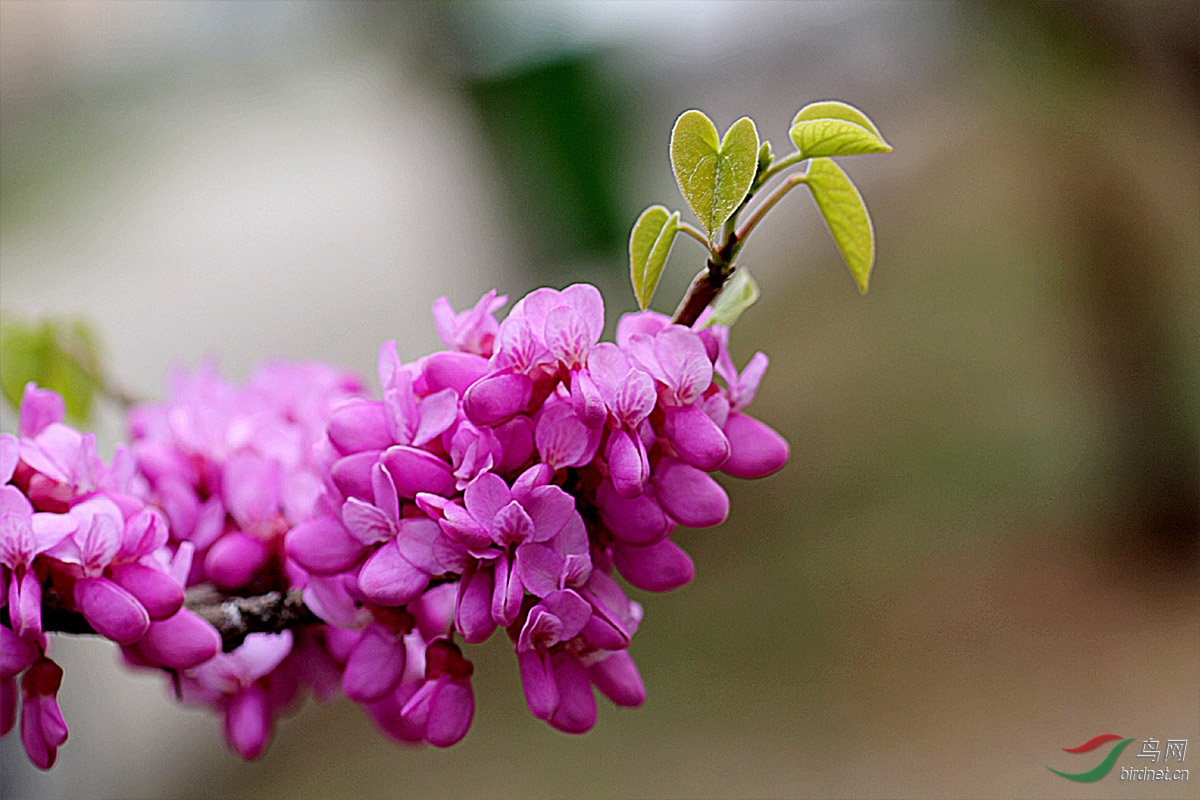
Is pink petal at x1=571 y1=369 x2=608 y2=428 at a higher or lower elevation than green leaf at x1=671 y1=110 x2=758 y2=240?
lower

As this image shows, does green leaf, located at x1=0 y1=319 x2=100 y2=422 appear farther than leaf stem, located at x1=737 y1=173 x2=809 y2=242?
Yes

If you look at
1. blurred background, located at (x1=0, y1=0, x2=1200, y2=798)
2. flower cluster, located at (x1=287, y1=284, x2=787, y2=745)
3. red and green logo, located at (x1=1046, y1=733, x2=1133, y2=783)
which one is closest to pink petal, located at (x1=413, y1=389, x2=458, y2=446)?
flower cluster, located at (x1=287, y1=284, x2=787, y2=745)

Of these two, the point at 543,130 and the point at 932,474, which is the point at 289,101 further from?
the point at 932,474

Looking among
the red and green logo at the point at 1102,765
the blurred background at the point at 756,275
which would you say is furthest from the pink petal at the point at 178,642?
the blurred background at the point at 756,275

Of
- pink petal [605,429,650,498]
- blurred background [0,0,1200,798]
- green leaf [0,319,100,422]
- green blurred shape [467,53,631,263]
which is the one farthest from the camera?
green blurred shape [467,53,631,263]

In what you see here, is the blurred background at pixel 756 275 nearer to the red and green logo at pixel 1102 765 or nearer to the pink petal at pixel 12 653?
the red and green logo at pixel 1102 765

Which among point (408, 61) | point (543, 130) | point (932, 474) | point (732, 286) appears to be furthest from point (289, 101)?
point (732, 286)

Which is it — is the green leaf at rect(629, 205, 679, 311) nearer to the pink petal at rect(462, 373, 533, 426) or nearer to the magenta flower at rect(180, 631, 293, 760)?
the pink petal at rect(462, 373, 533, 426)

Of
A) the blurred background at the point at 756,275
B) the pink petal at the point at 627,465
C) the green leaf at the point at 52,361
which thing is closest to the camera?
the pink petal at the point at 627,465
